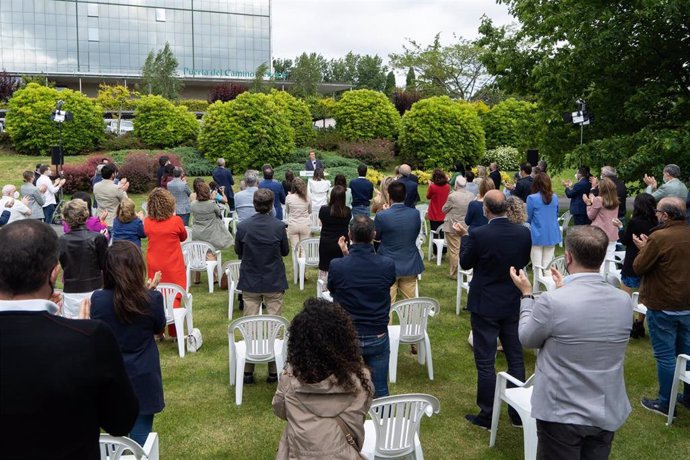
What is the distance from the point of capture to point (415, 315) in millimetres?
5977

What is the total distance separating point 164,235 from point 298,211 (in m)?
3.26

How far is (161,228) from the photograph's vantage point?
675 centimetres

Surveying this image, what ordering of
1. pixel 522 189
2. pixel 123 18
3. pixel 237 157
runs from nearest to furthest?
1. pixel 522 189
2. pixel 237 157
3. pixel 123 18

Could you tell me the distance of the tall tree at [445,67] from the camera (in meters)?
45.2

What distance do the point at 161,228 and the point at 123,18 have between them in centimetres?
5699

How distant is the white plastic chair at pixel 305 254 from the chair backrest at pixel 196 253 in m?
1.33

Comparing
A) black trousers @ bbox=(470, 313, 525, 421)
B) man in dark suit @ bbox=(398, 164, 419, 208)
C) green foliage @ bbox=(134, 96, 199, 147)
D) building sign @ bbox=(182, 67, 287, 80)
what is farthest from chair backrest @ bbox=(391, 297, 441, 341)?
building sign @ bbox=(182, 67, 287, 80)

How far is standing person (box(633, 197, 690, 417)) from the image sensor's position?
4918 millimetres

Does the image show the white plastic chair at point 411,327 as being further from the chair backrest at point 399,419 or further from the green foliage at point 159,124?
the green foliage at point 159,124

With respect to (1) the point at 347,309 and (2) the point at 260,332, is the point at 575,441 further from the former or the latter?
(2) the point at 260,332

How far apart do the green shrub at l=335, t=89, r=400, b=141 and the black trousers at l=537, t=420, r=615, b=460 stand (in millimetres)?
24783

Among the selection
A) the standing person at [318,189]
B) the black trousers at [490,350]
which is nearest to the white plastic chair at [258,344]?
the black trousers at [490,350]

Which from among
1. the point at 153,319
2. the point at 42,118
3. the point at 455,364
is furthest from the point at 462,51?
the point at 153,319

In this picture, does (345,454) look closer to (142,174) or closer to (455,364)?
(455,364)
